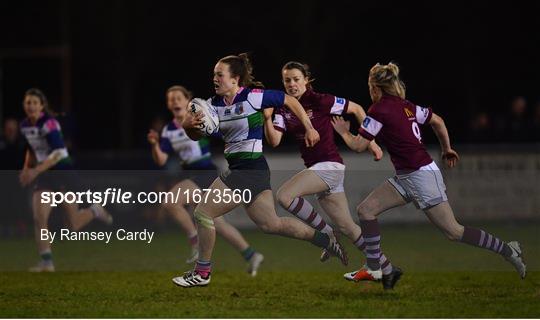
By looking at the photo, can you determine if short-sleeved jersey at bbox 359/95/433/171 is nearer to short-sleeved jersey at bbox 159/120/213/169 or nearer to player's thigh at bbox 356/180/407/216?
player's thigh at bbox 356/180/407/216

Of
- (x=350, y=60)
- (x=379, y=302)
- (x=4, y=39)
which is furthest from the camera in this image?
(x=4, y=39)

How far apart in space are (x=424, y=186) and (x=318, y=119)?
1303mm

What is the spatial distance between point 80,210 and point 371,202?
3160mm

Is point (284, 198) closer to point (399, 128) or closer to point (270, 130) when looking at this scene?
point (270, 130)

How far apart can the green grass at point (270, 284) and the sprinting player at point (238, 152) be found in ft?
1.81

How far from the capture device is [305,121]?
10836mm

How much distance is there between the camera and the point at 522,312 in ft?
34.0

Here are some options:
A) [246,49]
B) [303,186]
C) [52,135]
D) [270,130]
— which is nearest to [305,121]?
[270,130]

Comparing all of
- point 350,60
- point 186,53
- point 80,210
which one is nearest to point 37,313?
point 80,210

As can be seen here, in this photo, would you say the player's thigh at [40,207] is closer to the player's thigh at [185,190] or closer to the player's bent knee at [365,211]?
the player's thigh at [185,190]

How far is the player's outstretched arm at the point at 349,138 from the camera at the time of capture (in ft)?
36.9

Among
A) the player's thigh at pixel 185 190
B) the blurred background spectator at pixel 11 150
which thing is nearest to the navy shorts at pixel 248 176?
the player's thigh at pixel 185 190

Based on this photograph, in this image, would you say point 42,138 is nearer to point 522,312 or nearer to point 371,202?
point 371,202

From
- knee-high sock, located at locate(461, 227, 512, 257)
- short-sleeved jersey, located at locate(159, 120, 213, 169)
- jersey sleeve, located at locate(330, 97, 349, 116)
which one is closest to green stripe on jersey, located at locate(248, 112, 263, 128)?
jersey sleeve, located at locate(330, 97, 349, 116)
